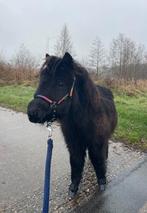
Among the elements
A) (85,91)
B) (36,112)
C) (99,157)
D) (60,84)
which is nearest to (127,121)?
(99,157)

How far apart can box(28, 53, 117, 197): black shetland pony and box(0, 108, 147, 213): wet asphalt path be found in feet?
0.83

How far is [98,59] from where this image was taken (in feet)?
86.4

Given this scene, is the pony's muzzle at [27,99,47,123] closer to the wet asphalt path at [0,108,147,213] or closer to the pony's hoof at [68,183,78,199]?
the wet asphalt path at [0,108,147,213]

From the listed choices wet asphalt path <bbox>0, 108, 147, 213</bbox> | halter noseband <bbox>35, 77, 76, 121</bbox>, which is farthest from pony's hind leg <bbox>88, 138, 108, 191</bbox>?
halter noseband <bbox>35, 77, 76, 121</bbox>

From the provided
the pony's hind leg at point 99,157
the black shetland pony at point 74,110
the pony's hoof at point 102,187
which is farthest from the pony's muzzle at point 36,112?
the pony's hoof at point 102,187

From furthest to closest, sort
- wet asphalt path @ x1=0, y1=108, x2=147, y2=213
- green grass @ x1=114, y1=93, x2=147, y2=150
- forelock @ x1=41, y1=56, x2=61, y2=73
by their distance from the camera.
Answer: green grass @ x1=114, y1=93, x2=147, y2=150 < wet asphalt path @ x1=0, y1=108, x2=147, y2=213 < forelock @ x1=41, y1=56, x2=61, y2=73

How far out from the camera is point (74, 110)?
404 centimetres

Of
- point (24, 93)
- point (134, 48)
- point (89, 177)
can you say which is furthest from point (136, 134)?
point (134, 48)

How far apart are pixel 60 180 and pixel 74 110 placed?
1.50 meters

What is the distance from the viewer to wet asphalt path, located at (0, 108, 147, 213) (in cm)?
432

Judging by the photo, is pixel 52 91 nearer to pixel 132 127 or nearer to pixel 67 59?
pixel 67 59

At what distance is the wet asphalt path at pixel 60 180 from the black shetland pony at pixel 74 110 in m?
0.25

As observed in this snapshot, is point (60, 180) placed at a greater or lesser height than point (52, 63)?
lesser

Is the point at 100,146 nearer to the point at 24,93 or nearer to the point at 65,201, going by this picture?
the point at 65,201
